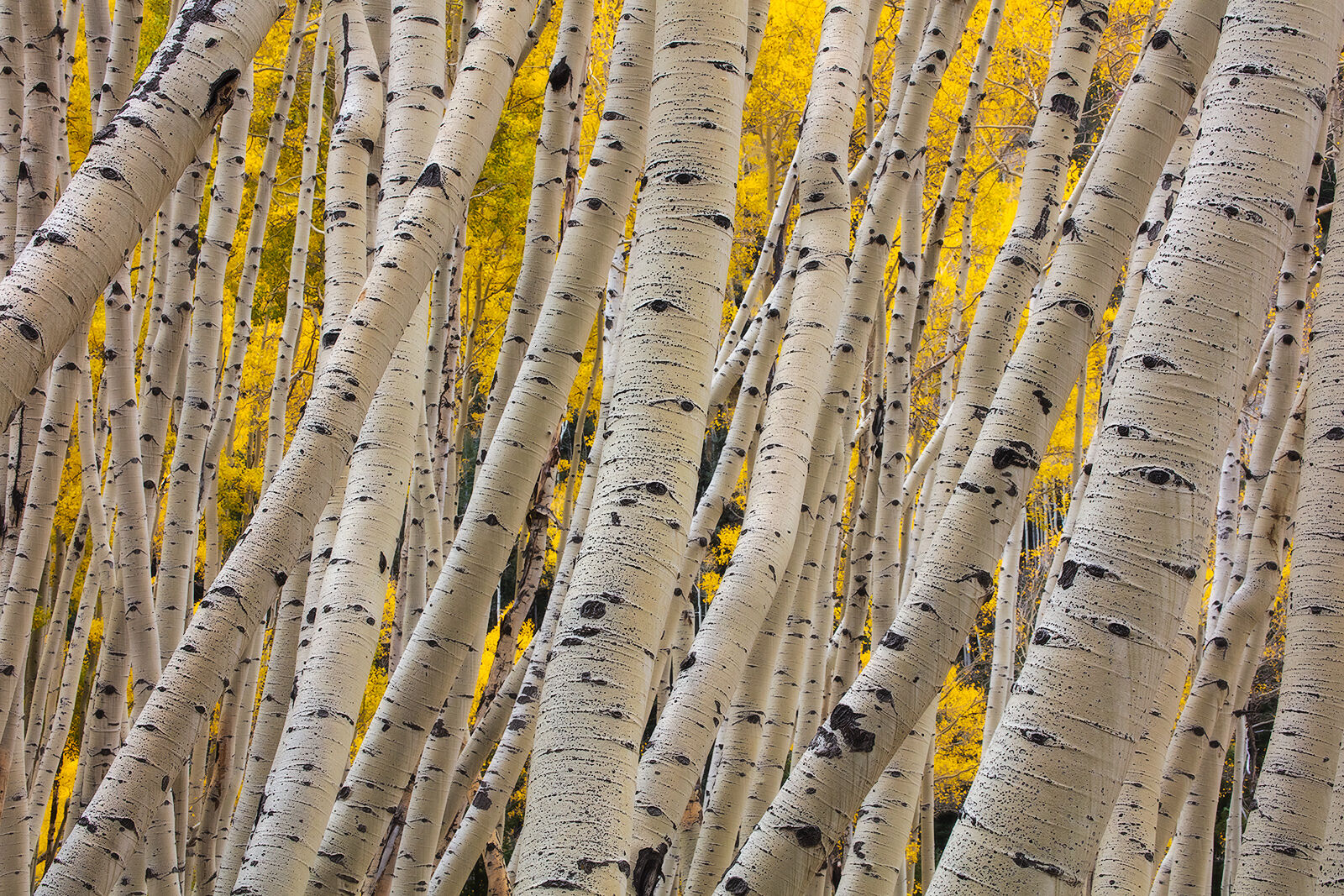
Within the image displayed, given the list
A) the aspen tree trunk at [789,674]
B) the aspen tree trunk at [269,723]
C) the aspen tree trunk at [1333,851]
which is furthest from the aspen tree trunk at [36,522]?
the aspen tree trunk at [1333,851]

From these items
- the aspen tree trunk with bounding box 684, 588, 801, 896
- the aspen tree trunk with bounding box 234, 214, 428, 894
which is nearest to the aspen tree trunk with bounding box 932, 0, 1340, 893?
the aspen tree trunk with bounding box 234, 214, 428, 894

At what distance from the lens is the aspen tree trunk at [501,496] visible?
5.18 feet

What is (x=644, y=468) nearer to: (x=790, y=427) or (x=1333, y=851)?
(x=790, y=427)

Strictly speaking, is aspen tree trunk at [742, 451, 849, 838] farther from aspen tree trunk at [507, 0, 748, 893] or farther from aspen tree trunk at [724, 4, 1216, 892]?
aspen tree trunk at [507, 0, 748, 893]

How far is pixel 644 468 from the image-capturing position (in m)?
1.06

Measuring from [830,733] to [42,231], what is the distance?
3.79 ft

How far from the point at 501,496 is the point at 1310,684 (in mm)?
1293

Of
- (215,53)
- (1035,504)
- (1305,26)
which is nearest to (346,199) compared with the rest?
(215,53)

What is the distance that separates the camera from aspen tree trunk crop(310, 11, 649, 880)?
5.18ft

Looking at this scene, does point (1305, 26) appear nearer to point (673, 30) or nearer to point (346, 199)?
point (673, 30)

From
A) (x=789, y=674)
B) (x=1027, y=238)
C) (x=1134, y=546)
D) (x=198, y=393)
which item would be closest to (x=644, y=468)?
(x=1134, y=546)

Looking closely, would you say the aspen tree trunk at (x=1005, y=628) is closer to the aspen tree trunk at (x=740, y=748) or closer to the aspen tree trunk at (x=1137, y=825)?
the aspen tree trunk at (x=740, y=748)

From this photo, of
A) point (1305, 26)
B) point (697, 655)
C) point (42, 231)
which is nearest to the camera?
point (1305, 26)

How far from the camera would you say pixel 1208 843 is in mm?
2242
